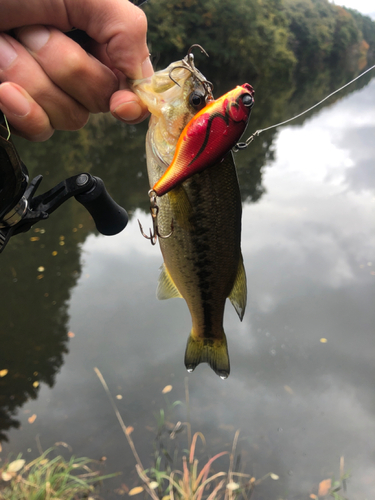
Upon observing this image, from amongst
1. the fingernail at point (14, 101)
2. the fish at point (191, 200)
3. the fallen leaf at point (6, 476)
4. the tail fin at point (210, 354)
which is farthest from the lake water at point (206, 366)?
the fingernail at point (14, 101)

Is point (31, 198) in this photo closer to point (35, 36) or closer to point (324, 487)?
point (35, 36)

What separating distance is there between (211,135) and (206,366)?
454 centimetres

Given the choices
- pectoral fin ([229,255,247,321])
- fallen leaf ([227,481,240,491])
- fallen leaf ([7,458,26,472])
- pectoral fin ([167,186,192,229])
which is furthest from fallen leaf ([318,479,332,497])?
pectoral fin ([167,186,192,229])

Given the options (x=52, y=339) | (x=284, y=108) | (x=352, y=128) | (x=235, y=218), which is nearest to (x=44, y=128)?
(x=235, y=218)

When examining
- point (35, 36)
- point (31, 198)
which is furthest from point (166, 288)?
point (35, 36)

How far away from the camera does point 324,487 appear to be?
153 inches

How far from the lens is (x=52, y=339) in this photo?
570cm

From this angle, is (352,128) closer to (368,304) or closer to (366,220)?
(366,220)

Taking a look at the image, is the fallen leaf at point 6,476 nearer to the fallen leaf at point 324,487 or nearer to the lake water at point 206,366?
the lake water at point 206,366

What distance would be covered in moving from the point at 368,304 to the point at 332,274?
3.24ft

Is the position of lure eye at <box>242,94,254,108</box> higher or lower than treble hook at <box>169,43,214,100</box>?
higher

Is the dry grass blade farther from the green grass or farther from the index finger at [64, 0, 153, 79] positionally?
the index finger at [64, 0, 153, 79]

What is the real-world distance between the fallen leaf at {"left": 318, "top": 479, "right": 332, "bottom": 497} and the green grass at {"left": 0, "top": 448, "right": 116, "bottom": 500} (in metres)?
2.14

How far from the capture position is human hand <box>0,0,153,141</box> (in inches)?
56.1
